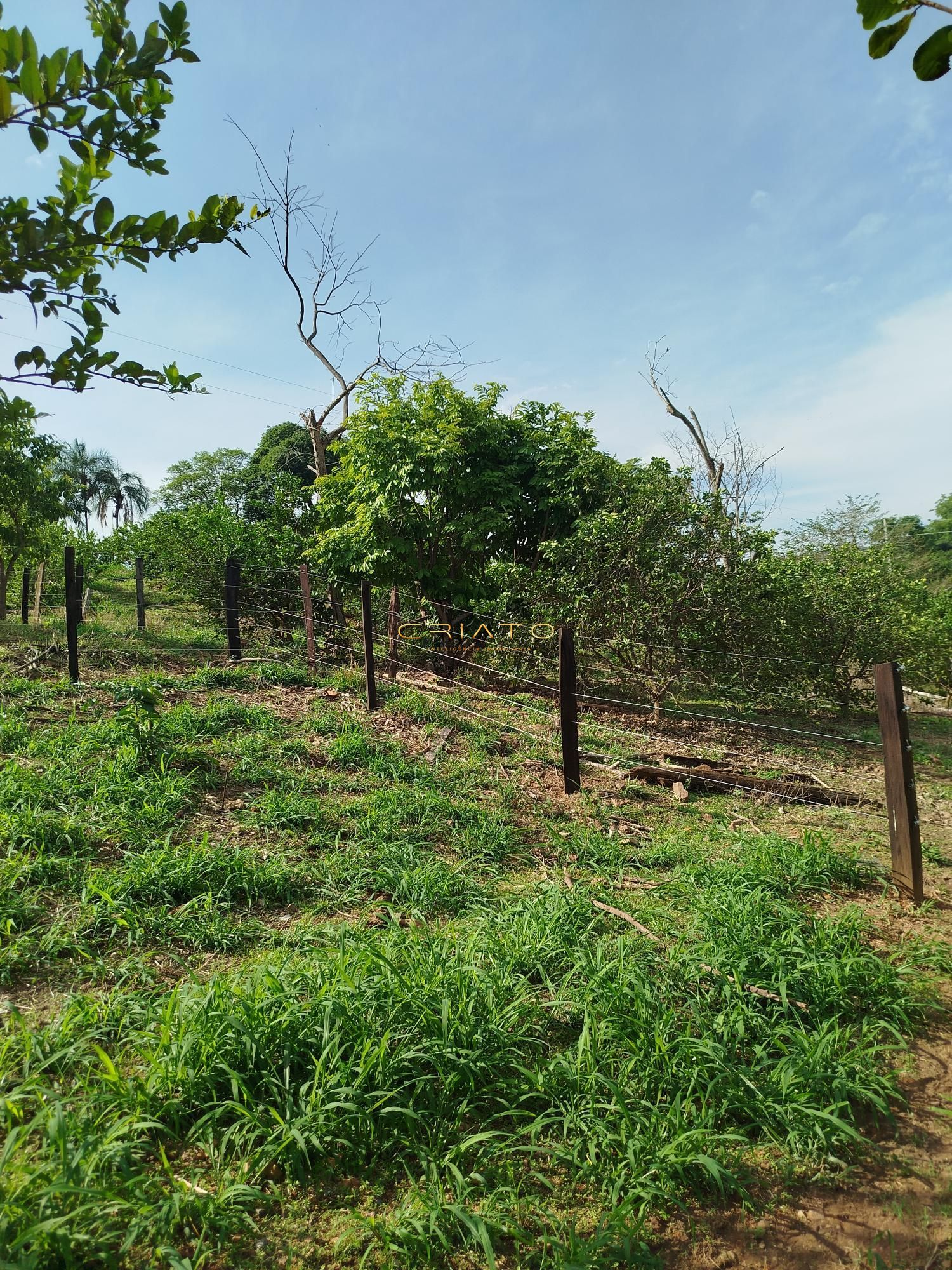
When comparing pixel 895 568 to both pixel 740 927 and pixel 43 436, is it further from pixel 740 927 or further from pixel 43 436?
pixel 43 436

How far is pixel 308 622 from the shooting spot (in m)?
9.65

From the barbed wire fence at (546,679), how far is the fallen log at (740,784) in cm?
2

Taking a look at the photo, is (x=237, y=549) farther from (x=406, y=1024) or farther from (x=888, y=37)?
(x=888, y=37)

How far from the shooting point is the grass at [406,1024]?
6.30 ft

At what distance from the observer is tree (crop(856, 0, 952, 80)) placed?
35.9 inches

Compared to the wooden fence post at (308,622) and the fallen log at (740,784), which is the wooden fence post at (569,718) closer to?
the fallen log at (740,784)

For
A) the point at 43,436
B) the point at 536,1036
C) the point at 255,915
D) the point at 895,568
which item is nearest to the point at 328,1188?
the point at 536,1036

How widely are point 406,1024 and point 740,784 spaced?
481 centimetres

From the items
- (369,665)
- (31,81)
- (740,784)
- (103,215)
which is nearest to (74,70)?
(31,81)

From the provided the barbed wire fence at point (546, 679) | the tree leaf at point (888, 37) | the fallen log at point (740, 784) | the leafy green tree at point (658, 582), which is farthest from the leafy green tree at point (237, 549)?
the tree leaf at point (888, 37)

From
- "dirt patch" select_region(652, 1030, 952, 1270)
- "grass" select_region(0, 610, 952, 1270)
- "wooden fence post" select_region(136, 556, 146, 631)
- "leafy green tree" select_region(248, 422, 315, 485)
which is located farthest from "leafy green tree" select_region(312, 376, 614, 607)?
"leafy green tree" select_region(248, 422, 315, 485)

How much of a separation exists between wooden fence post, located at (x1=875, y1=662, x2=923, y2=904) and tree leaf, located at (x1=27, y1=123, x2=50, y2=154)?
14.1 feet

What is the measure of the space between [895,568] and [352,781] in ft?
37.2

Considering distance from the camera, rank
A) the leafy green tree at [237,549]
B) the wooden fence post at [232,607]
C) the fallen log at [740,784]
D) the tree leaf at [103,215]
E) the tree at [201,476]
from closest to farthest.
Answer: the tree leaf at [103,215]
the fallen log at [740,784]
the wooden fence post at [232,607]
the leafy green tree at [237,549]
the tree at [201,476]
